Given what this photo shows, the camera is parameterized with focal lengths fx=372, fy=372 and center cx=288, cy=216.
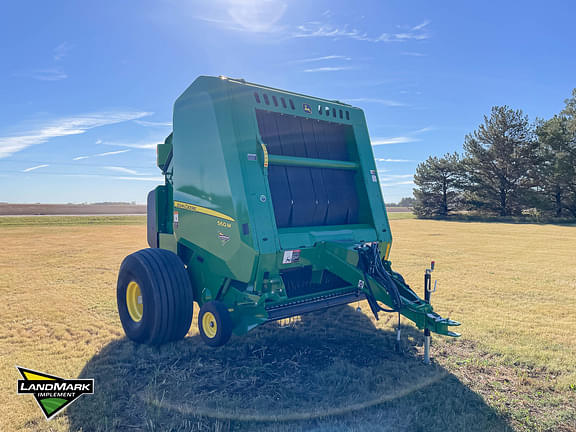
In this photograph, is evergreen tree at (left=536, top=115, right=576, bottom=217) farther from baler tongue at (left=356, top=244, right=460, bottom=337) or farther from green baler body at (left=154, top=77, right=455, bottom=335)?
baler tongue at (left=356, top=244, right=460, bottom=337)

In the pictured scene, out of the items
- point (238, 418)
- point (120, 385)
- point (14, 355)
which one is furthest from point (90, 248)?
point (238, 418)

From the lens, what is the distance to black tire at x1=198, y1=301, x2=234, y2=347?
151 inches

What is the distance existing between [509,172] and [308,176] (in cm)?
3524

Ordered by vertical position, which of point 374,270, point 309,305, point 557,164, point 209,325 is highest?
point 557,164

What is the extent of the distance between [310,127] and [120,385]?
3.53m

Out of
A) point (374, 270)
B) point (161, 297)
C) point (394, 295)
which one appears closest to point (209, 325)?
point (161, 297)

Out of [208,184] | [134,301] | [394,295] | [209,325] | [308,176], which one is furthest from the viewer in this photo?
[134,301]

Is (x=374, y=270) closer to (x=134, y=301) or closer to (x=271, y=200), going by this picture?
(x=271, y=200)

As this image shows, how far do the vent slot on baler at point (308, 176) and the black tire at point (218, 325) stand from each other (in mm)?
1152

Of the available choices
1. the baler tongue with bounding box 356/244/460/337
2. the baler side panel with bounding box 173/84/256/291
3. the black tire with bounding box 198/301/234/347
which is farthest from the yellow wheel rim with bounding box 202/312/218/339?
the baler tongue with bounding box 356/244/460/337

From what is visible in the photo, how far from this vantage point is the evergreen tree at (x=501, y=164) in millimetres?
32812

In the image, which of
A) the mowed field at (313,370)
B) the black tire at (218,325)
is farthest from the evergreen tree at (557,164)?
the black tire at (218,325)

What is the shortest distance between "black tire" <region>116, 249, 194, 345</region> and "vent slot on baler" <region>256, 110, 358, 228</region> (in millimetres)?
1333

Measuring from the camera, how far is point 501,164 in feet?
112
